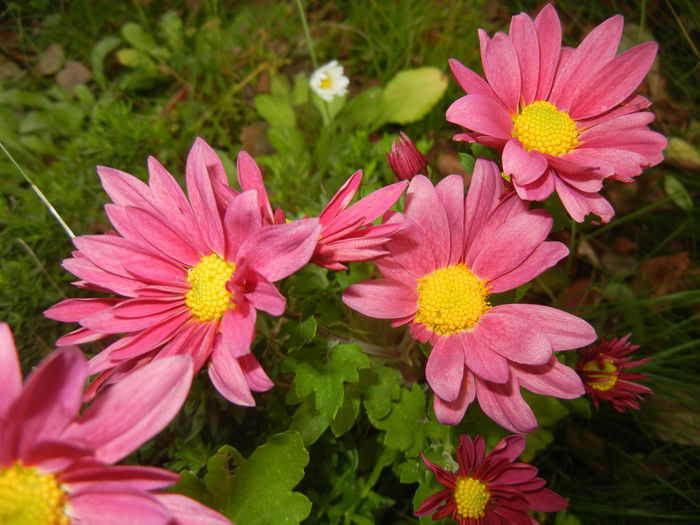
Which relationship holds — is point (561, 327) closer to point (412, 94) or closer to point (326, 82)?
point (326, 82)

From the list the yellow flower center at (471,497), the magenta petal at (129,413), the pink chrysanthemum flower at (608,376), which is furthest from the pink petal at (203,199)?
the pink chrysanthemum flower at (608,376)

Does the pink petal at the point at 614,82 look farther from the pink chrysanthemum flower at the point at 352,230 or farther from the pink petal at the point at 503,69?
the pink chrysanthemum flower at the point at 352,230

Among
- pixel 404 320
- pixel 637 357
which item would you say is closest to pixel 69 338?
pixel 404 320

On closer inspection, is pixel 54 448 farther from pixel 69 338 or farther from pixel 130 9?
pixel 130 9

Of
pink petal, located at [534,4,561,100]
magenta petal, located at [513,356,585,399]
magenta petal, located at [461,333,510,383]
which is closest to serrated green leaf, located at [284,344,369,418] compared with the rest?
magenta petal, located at [461,333,510,383]

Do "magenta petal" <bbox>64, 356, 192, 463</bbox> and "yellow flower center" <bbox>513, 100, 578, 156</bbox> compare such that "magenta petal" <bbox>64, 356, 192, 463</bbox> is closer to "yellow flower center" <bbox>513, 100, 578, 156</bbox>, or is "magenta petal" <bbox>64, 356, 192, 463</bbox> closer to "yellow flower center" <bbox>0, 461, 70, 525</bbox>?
"yellow flower center" <bbox>0, 461, 70, 525</bbox>

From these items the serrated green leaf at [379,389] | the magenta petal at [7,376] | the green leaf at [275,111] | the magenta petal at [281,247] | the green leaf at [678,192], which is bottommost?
the green leaf at [678,192]

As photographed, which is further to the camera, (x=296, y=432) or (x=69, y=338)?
(x=296, y=432)
